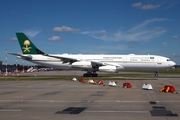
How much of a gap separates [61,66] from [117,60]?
9487 millimetres

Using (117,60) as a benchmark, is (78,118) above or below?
below

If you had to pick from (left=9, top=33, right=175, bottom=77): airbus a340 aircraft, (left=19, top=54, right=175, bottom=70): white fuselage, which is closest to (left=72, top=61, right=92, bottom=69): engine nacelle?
(left=9, top=33, right=175, bottom=77): airbus a340 aircraft

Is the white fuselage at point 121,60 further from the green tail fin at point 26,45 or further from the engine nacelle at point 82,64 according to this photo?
the engine nacelle at point 82,64

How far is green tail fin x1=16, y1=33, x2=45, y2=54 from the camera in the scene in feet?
143

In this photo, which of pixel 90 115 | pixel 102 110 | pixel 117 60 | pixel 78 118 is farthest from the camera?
pixel 117 60

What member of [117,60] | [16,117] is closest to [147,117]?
[16,117]

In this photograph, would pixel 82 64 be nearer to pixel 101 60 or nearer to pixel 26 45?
pixel 101 60

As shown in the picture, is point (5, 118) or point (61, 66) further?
point (61, 66)

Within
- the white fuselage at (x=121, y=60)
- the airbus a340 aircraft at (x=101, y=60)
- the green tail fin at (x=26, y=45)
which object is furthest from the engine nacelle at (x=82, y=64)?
the green tail fin at (x=26, y=45)

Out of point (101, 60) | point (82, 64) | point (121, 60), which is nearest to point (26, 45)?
point (82, 64)

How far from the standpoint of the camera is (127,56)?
42500 millimetres

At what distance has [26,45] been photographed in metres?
43.8

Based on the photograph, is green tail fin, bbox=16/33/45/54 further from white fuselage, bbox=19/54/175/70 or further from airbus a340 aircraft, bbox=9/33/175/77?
white fuselage, bbox=19/54/175/70

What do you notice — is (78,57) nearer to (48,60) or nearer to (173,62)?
(48,60)
